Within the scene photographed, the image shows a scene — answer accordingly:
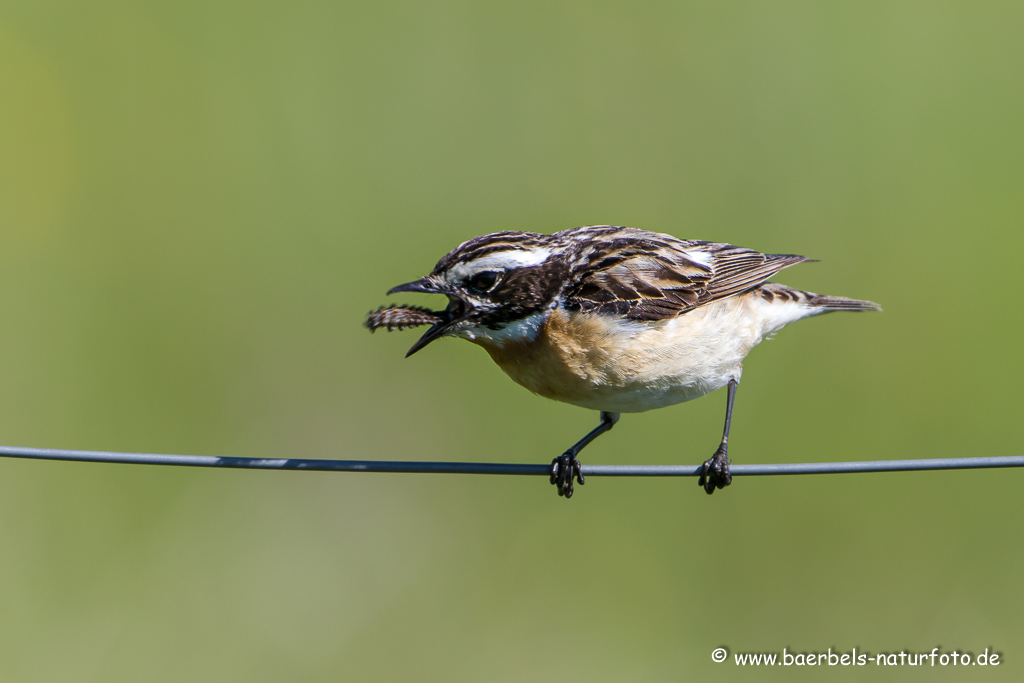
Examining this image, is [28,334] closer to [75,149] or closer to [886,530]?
[75,149]

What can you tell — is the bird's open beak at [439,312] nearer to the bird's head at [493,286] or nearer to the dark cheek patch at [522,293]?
the bird's head at [493,286]

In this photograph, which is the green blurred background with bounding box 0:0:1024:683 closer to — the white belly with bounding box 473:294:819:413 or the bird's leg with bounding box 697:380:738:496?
the bird's leg with bounding box 697:380:738:496

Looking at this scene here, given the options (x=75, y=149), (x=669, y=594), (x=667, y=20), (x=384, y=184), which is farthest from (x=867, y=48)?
(x=75, y=149)

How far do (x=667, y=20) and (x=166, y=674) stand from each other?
8.48 metres

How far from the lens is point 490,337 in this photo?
5617 mm

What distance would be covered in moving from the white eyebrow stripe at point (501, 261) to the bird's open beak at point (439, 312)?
0.46 ft

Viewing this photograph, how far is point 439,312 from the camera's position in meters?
5.41

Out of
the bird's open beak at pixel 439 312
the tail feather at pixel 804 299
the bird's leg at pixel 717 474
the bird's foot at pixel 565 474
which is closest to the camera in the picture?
the bird's open beak at pixel 439 312

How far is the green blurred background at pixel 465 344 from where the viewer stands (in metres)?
7.56

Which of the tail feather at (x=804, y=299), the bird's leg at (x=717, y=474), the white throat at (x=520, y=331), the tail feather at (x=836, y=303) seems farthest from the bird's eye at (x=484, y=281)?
the tail feather at (x=836, y=303)

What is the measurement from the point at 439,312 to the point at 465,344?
4.03 m

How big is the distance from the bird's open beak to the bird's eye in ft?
0.33

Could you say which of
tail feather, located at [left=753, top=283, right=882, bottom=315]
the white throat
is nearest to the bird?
the white throat

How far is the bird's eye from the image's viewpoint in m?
5.41
